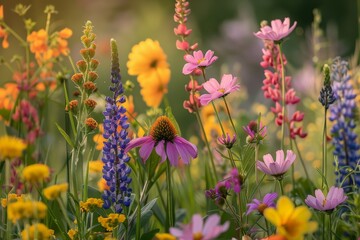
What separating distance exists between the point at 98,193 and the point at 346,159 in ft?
2.17

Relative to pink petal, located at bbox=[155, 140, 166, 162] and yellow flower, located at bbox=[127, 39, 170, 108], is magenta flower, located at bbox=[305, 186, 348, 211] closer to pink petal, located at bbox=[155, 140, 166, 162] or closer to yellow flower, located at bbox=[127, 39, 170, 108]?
pink petal, located at bbox=[155, 140, 166, 162]

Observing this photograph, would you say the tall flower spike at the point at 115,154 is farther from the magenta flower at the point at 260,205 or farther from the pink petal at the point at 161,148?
the magenta flower at the point at 260,205

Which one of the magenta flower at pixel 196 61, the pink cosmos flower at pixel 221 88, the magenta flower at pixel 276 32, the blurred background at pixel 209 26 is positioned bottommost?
the blurred background at pixel 209 26

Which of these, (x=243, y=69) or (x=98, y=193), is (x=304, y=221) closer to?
(x=98, y=193)

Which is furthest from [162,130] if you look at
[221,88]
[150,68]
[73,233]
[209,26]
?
[209,26]

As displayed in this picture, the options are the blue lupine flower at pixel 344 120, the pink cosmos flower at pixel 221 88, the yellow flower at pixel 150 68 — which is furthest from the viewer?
the yellow flower at pixel 150 68

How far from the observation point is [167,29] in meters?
5.52

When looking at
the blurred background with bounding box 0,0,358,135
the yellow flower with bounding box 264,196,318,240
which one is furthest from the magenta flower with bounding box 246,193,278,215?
the blurred background with bounding box 0,0,358,135

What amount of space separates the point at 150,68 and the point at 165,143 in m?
0.65

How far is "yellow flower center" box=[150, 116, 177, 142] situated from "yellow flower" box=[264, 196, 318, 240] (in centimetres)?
44

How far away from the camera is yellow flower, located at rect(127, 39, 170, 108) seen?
205cm

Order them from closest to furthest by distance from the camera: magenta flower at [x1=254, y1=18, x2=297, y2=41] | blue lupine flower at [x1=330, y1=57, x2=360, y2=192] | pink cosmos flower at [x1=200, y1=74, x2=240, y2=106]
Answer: pink cosmos flower at [x1=200, y1=74, x2=240, y2=106] < magenta flower at [x1=254, y1=18, x2=297, y2=41] < blue lupine flower at [x1=330, y1=57, x2=360, y2=192]

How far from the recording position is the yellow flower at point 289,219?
104cm

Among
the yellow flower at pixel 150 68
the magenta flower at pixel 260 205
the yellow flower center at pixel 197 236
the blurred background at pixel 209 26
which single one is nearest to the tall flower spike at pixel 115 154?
the magenta flower at pixel 260 205
